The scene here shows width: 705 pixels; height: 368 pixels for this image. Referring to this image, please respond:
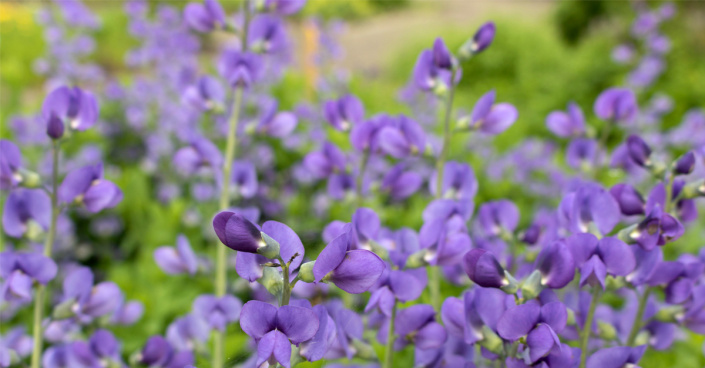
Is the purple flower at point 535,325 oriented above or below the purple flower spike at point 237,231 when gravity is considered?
below


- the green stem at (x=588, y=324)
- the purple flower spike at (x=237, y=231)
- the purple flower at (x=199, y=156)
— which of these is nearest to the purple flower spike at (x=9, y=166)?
the purple flower at (x=199, y=156)

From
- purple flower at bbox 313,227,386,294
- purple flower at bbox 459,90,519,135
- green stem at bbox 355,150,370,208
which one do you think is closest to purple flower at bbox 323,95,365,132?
green stem at bbox 355,150,370,208

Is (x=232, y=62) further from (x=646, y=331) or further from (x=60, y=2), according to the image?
(x=60, y=2)

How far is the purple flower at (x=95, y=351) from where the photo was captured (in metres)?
0.69

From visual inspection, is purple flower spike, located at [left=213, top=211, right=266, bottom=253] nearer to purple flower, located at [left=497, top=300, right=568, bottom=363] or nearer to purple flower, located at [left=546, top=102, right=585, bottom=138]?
purple flower, located at [left=497, top=300, right=568, bottom=363]

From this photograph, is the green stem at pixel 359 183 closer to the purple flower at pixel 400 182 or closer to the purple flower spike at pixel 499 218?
the purple flower at pixel 400 182

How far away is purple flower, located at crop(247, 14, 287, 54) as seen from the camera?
107cm

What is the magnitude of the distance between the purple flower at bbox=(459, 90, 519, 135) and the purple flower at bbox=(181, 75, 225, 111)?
512 mm

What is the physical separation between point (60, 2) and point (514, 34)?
18.6 feet

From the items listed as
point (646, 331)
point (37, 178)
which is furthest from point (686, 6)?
point (37, 178)

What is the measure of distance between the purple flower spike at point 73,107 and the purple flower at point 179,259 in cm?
28

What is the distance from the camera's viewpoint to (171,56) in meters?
3.02

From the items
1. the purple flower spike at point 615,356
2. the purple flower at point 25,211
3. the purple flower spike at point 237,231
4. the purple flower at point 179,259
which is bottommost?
the purple flower at point 179,259

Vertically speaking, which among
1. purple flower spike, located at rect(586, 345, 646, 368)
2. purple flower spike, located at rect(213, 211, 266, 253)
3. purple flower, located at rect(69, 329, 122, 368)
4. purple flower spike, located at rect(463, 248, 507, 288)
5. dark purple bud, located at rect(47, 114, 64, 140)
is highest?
purple flower spike, located at rect(213, 211, 266, 253)
